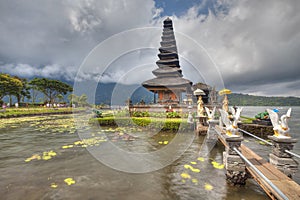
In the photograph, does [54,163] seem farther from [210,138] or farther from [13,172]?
[210,138]

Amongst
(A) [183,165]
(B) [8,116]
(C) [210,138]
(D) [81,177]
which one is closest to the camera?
(D) [81,177]

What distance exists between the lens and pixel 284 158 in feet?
12.7

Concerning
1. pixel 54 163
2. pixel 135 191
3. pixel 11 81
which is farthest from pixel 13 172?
pixel 11 81

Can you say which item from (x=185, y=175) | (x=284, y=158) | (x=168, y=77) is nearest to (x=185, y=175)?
(x=185, y=175)

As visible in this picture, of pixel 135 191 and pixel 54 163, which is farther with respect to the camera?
pixel 54 163

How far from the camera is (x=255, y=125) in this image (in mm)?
10516

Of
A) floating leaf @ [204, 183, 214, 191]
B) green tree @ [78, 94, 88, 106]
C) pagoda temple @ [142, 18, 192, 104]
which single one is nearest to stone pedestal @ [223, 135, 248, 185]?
floating leaf @ [204, 183, 214, 191]

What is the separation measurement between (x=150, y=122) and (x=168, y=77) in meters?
13.1

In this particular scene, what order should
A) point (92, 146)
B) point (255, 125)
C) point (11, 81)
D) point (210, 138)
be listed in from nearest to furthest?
point (92, 146)
point (210, 138)
point (255, 125)
point (11, 81)

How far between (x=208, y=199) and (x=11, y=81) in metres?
48.4

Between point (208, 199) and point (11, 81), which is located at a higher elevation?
point (11, 81)

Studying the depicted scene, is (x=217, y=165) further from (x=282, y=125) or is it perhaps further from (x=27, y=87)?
(x=27, y=87)

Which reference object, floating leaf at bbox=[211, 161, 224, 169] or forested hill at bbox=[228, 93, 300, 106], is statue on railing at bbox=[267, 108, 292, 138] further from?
forested hill at bbox=[228, 93, 300, 106]

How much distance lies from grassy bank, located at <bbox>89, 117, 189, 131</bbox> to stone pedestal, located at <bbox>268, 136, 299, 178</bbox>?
727 cm
